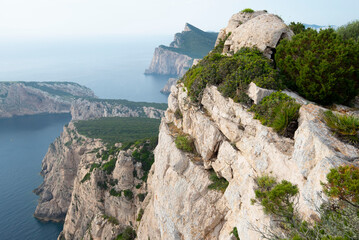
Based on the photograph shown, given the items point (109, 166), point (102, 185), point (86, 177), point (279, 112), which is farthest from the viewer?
point (86, 177)

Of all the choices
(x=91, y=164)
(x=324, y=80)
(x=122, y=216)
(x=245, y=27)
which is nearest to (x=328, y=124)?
(x=324, y=80)

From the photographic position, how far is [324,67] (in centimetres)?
1262

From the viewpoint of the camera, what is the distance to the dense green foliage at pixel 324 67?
41.4 feet

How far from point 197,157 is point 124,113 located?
10053 centimetres

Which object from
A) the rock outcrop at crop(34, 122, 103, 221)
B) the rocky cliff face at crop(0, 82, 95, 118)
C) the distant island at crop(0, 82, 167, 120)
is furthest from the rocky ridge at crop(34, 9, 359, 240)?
the rocky cliff face at crop(0, 82, 95, 118)

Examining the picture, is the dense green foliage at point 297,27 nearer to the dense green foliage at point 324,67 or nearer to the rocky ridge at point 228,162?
the rocky ridge at point 228,162

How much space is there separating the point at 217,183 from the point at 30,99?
167513mm

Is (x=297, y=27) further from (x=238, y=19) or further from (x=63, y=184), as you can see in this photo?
(x=63, y=184)

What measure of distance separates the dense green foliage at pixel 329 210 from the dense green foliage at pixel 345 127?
7.65 feet

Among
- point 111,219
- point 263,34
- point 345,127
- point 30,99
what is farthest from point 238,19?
point 30,99

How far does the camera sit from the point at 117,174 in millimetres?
37906

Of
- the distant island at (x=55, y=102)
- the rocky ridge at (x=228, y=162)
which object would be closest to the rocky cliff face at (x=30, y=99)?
the distant island at (x=55, y=102)

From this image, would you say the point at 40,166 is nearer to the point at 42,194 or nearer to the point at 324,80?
the point at 42,194

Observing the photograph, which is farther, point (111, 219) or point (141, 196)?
point (111, 219)
